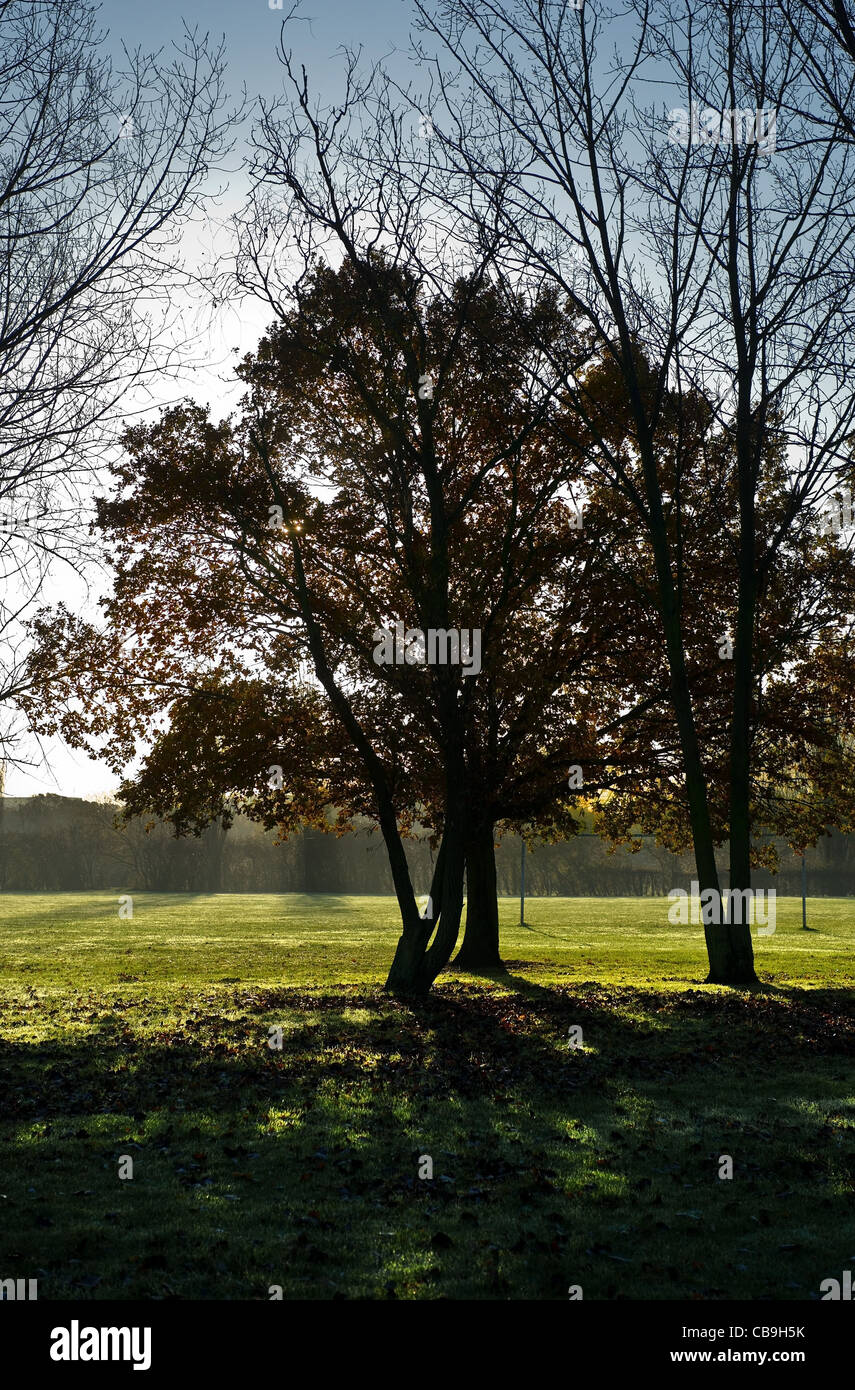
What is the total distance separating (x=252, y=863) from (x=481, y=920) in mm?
46805

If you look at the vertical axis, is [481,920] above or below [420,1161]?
below

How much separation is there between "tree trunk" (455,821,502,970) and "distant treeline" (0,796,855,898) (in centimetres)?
4260

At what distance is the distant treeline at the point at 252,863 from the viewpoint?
66.3 meters

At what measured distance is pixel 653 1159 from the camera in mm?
7156

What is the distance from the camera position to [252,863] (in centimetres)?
6731
